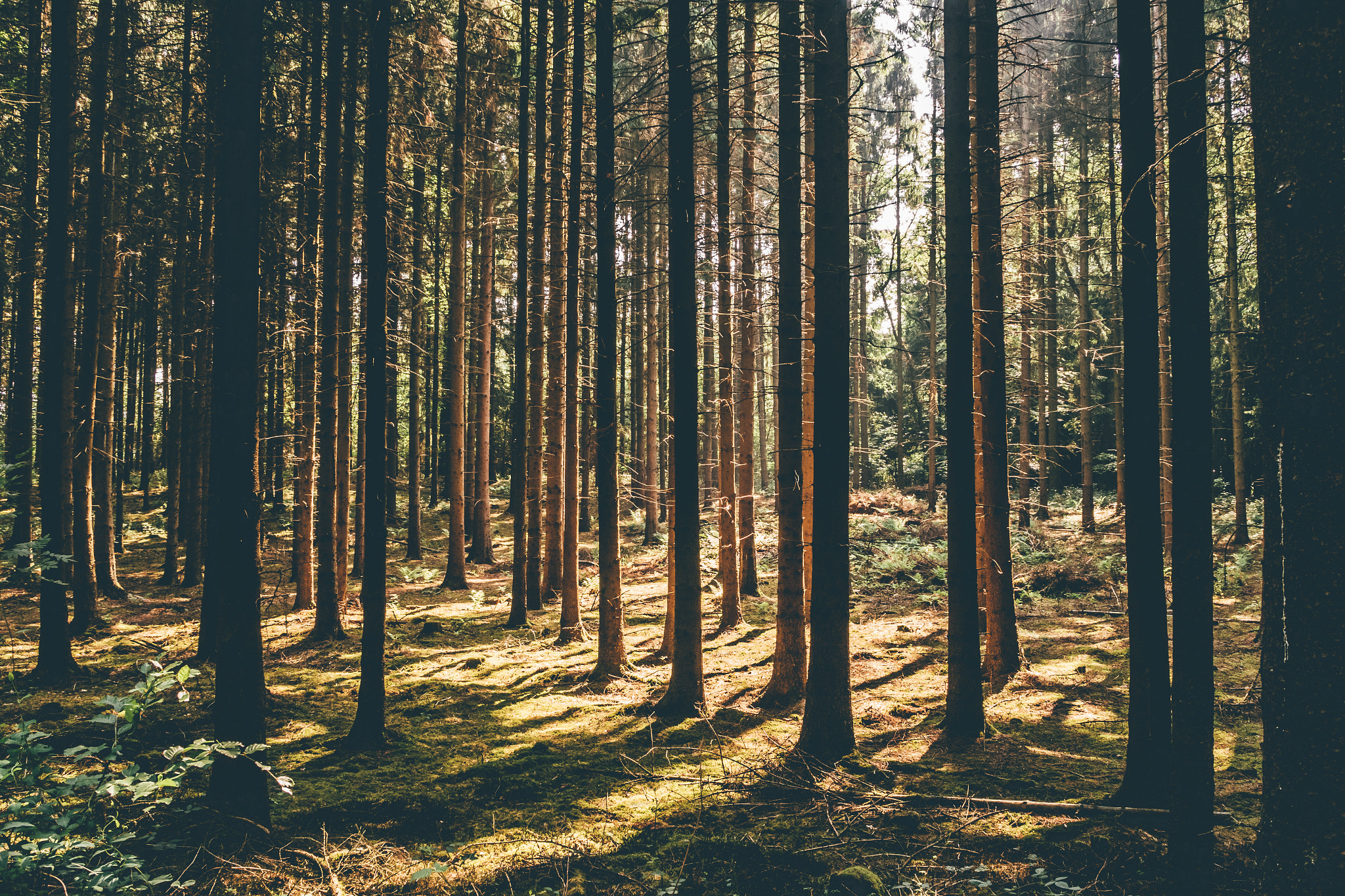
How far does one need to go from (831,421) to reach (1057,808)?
3900 millimetres

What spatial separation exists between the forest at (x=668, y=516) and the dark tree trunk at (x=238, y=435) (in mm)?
33

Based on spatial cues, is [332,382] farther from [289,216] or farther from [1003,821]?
[1003,821]

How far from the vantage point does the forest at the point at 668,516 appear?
3898 millimetres

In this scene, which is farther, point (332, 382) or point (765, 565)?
point (765, 565)

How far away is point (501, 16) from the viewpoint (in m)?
14.2

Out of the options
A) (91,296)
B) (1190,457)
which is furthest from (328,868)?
(91,296)

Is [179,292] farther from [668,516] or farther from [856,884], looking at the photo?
[856,884]

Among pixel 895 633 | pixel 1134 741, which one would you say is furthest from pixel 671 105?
pixel 895 633

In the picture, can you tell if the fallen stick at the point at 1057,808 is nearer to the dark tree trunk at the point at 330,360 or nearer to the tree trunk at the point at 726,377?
the tree trunk at the point at 726,377

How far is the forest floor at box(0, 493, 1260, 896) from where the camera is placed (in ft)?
15.5

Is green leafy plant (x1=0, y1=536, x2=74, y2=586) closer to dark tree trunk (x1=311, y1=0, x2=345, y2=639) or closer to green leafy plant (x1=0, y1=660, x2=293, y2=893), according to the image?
green leafy plant (x1=0, y1=660, x2=293, y2=893)

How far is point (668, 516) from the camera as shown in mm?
10617

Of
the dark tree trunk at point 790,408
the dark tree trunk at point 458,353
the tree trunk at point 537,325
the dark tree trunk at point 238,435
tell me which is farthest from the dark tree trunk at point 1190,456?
the dark tree trunk at point 458,353

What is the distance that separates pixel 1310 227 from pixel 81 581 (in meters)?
15.6
